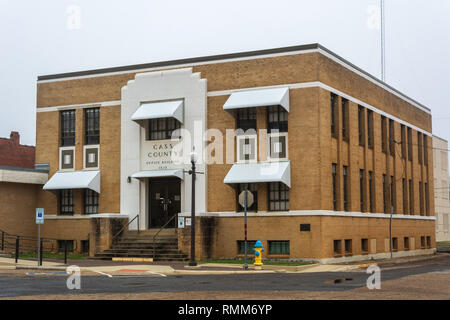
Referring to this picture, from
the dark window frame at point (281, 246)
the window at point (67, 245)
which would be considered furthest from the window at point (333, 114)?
the window at point (67, 245)

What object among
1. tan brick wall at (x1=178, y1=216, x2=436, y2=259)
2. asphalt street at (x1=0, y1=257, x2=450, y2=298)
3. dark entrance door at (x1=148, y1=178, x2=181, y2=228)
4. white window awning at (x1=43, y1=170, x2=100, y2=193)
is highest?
white window awning at (x1=43, y1=170, x2=100, y2=193)

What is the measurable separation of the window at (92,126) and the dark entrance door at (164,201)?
4.40 m

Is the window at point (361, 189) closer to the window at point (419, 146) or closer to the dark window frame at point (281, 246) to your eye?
the dark window frame at point (281, 246)

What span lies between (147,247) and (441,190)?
57363mm

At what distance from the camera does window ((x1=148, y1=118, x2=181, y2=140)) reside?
3462cm

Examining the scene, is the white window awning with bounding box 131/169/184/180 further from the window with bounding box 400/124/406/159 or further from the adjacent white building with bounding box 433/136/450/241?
the adjacent white building with bounding box 433/136/450/241

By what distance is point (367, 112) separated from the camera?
3778 cm

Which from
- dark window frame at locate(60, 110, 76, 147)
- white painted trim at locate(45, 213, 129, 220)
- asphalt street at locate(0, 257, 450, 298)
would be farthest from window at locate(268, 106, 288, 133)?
dark window frame at locate(60, 110, 76, 147)

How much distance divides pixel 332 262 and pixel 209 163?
24.7 feet

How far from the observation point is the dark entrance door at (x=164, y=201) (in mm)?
34375

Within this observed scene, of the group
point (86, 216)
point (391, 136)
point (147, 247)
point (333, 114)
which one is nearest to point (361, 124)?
point (333, 114)

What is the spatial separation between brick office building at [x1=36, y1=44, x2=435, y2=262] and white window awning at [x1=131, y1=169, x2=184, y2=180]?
6cm
